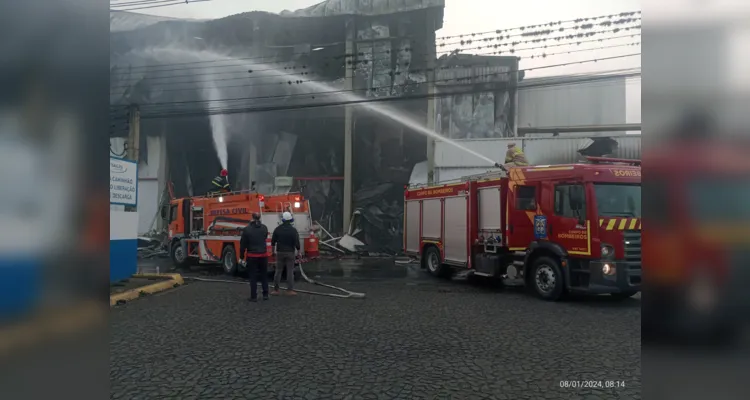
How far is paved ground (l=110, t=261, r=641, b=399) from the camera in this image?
3852mm

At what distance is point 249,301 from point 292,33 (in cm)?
1698

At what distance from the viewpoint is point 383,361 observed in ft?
14.9

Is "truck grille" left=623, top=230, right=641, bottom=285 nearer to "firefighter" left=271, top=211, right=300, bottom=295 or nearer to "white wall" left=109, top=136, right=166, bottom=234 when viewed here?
"firefighter" left=271, top=211, right=300, bottom=295

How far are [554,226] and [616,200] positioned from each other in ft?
3.70

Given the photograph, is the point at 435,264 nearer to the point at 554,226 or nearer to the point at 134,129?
the point at 554,226

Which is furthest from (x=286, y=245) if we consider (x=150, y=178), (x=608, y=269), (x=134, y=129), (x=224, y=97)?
(x=150, y=178)

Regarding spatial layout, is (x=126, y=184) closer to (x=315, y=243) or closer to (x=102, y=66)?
(x=315, y=243)

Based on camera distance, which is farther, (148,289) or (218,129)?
(218,129)

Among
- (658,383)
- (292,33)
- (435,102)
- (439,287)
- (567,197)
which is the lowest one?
(439,287)

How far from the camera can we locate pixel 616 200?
7691 millimetres

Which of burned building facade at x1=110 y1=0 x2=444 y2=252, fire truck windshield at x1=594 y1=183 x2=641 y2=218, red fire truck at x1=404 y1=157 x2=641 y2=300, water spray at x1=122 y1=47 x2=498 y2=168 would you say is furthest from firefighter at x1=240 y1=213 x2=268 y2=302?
water spray at x1=122 y1=47 x2=498 y2=168

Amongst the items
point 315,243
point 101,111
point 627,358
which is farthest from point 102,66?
point 315,243

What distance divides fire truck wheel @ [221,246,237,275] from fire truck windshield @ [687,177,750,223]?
37.5 feet
